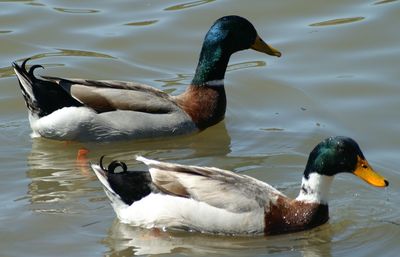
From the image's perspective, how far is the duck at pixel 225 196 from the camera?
941cm

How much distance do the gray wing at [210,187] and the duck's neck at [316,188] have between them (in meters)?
0.28

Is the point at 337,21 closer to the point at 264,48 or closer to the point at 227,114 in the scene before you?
the point at 264,48

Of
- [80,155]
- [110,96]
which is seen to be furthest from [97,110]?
[80,155]

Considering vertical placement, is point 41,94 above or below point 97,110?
above

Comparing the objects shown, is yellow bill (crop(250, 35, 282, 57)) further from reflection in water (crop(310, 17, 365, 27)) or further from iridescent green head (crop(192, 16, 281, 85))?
reflection in water (crop(310, 17, 365, 27))

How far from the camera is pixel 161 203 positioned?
31.1 ft

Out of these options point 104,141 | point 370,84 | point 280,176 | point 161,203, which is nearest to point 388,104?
point 370,84

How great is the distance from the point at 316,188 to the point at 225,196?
77 cm

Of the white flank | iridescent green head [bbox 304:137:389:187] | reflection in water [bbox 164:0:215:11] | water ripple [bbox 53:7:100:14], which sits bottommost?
the white flank

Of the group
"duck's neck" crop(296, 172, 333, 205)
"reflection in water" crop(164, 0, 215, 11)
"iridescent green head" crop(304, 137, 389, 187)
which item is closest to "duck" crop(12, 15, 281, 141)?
"duck's neck" crop(296, 172, 333, 205)

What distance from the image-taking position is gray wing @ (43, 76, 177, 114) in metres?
11.7

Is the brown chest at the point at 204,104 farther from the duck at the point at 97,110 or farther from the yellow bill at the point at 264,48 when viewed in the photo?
the yellow bill at the point at 264,48

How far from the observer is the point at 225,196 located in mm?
9398

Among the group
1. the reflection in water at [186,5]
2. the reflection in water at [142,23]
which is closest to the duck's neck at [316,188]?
the reflection in water at [142,23]
